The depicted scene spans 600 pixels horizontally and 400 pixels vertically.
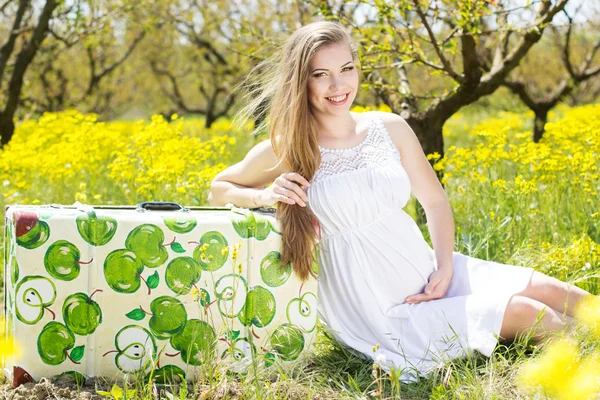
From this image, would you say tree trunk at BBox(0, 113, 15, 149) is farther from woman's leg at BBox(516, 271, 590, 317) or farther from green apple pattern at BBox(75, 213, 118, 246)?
woman's leg at BBox(516, 271, 590, 317)

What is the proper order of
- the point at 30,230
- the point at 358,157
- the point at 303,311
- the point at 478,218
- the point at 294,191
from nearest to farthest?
the point at 30,230
the point at 294,191
the point at 303,311
the point at 358,157
the point at 478,218

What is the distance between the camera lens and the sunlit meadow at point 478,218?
87.0 inches

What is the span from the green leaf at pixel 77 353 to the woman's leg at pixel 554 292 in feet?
4.74

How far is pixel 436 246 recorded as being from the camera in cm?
272

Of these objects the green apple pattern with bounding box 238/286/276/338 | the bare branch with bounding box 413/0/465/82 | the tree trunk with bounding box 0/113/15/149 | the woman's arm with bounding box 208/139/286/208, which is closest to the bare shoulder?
the woman's arm with bounding box 208/139/286/208

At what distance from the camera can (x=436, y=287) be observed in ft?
8.57

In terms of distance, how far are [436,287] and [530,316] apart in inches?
13.8

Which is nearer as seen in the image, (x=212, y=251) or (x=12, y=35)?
(x=212, y=251)

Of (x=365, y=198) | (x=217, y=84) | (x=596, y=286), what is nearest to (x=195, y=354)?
(x=365, y=198)

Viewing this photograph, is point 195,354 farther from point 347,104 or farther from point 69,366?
point 347,104

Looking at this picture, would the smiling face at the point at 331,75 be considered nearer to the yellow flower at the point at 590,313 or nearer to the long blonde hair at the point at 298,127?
the long blonde hair at the point at 298,127

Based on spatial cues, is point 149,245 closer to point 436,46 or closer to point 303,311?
point 303,311

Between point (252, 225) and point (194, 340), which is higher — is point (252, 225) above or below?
above

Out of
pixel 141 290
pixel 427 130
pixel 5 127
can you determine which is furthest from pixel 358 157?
pixel 5 127
